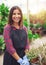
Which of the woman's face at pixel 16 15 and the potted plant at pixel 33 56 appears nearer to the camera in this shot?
the potted plant at pixel 33 56

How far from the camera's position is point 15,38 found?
2.36 meters

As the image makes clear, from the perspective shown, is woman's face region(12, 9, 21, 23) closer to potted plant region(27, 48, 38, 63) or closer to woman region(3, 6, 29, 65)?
woman region(3, 6, 29, 65)

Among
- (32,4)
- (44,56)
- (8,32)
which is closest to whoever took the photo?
(44,56)

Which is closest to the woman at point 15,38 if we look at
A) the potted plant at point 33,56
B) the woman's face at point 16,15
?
the woman's face at point 16,15

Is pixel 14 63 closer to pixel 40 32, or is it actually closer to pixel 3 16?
pixel 3 16

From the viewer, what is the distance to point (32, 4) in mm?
7375

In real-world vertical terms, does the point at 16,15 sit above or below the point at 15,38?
above

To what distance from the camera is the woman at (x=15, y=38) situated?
2322 mm

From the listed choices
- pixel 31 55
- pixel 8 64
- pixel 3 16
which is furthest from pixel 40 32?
pixel 31 55

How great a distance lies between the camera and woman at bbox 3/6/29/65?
2322 millimetres

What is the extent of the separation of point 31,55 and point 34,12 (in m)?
5.70

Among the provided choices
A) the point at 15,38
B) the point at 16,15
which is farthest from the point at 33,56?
the point at 16,15

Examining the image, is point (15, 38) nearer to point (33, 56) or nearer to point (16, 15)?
point (16, 15)

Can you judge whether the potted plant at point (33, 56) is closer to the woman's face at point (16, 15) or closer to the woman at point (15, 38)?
the woman at point (15, 38)
